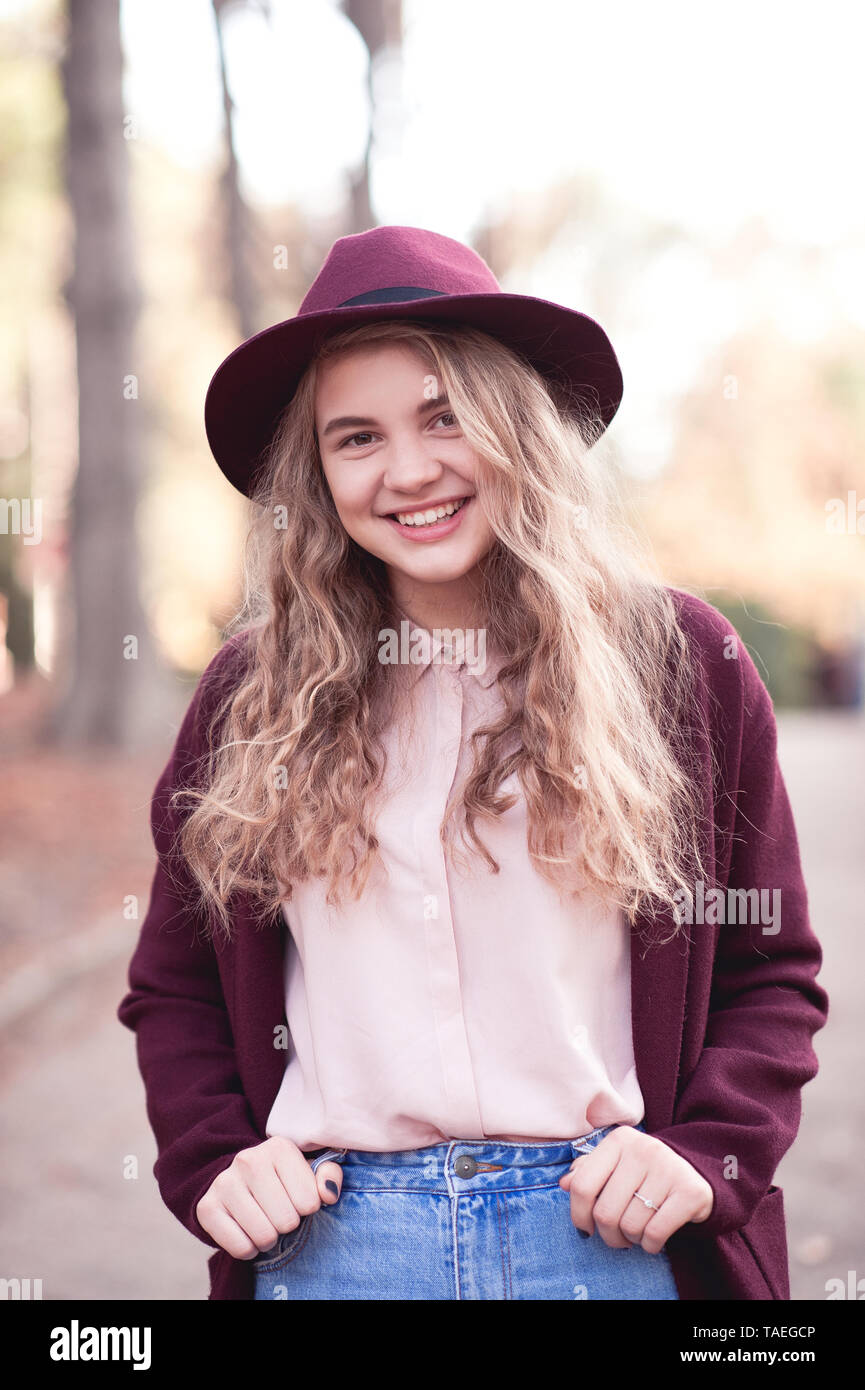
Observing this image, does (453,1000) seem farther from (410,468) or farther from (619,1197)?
(410,468)

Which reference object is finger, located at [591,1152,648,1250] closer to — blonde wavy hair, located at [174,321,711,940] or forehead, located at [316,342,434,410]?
blonde wavy hair, located at [174,321,711,940]

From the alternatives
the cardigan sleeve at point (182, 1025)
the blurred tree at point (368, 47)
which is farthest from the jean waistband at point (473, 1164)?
the blurred tree at point (368, 47)

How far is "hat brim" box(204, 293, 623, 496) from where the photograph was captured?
2.04m

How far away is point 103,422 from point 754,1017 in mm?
10903

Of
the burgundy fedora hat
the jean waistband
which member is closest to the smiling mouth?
the burgundy fedora hat

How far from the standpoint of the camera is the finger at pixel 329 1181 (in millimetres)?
1881

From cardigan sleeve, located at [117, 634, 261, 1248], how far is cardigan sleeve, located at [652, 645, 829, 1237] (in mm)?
703

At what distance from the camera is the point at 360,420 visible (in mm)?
2084

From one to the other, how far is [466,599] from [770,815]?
2.04 feet

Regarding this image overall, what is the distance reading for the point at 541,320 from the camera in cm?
211

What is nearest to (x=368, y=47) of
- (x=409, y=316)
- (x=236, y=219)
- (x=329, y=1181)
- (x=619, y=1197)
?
(x=236, y=219)

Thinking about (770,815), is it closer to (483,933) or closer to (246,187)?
(483,933)
